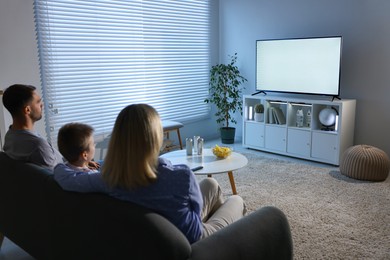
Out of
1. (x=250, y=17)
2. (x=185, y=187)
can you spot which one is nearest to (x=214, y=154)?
(x=185, y=187)

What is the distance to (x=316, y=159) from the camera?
14.3 ft

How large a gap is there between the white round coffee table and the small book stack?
1.59 metres

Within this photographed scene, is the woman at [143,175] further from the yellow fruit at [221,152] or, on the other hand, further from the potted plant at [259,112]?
the potted plant at [259,112]

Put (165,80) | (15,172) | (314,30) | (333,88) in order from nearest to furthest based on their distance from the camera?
(15,172) → (333,88) → (314,30) → (165,80)

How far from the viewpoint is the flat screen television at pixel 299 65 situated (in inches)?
166

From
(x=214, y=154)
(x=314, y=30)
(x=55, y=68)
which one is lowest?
(x=214, y=154)

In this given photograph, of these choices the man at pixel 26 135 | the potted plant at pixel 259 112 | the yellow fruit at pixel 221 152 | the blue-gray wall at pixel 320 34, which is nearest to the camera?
the man at pixel 26 135

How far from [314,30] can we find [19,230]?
13.3 feet

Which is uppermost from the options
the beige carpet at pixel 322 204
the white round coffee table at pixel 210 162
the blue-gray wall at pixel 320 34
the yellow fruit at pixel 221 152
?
the blue-gray wall at pixel 320 34

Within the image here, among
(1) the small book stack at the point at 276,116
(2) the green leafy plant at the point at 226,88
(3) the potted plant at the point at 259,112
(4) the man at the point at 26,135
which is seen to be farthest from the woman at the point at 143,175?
(2) the green leafy plant at the point at 226,88

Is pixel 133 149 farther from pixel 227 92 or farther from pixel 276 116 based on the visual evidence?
pixel 227 92

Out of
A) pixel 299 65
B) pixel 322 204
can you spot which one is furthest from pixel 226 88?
pixel 322 204

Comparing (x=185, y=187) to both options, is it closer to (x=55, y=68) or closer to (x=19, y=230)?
(x=19, y=230)

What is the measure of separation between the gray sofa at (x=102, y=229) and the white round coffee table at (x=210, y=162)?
48.5 inches
